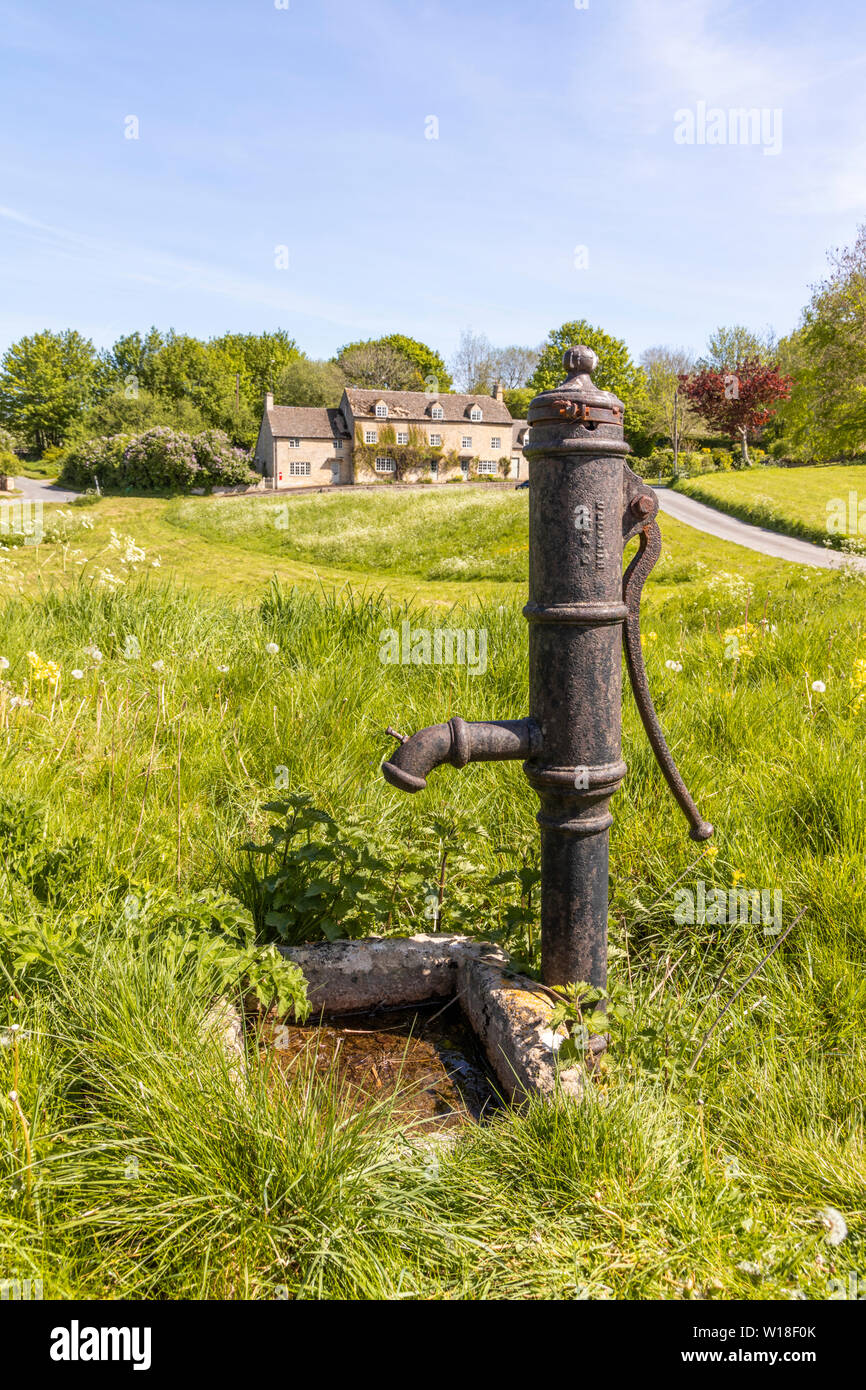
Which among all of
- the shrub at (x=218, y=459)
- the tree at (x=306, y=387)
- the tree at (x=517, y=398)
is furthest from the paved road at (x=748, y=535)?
the tree at (x=306, y=387)

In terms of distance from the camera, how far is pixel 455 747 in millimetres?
1717

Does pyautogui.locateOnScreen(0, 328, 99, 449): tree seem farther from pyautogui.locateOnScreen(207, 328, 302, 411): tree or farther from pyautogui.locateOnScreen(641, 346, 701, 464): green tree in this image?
pyautogui.locateOnScreen(641, 346, 701, 464): green tree

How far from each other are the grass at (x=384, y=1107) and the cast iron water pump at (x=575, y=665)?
35cm

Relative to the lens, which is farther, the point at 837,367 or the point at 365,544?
the point at 365,544

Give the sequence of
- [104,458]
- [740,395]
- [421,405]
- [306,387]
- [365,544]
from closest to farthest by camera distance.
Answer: [365,544] < [104,458] < [740,395] < [421,405] < [306,387]

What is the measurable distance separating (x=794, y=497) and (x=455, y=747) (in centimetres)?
2546

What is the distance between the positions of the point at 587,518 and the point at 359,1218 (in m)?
1.32

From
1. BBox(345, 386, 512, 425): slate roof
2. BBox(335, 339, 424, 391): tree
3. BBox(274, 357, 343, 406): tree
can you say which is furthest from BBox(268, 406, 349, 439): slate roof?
BBox(335, 339, 424, 391): tree

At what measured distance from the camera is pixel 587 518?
1.65m

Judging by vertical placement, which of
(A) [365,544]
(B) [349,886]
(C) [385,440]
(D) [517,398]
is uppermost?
(D) [517,398]

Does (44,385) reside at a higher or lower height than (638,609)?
higher

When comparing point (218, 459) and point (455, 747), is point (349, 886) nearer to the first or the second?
point (455, 747)

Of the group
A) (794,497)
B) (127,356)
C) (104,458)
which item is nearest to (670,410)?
(794,497)

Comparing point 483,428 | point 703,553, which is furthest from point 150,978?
point 483,428
